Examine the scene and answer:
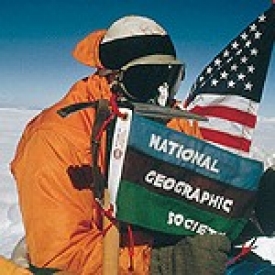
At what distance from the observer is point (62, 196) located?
7.22ft

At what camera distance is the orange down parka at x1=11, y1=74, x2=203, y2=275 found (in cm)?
216

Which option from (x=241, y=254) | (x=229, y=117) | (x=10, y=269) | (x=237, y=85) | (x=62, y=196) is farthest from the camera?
(x=237, y=85)

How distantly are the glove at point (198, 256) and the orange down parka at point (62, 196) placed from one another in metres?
0.14

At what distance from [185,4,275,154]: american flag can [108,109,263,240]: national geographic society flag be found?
69.0 inches

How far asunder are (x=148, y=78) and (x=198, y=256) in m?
0.67

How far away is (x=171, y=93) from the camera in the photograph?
2484 millimetres

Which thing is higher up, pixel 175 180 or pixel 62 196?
pixel 175 180

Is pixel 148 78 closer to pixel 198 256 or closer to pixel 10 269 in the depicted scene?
pixel 198 256

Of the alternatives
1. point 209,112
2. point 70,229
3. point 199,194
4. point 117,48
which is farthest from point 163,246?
point 209,112

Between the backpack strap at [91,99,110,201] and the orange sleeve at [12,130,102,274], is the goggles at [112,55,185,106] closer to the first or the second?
the orange sleeve at [12,130,102,274]

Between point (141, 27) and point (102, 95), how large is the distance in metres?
0.30

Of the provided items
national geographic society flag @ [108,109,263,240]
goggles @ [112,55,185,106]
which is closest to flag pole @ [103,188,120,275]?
national geographic society flag @ [108,109,263,240]

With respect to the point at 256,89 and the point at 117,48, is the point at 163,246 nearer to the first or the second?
the point at 117,48

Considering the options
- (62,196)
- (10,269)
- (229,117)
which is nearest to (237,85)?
(229,117)
